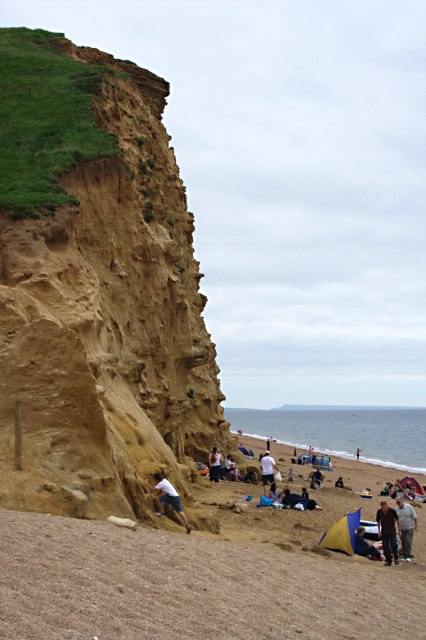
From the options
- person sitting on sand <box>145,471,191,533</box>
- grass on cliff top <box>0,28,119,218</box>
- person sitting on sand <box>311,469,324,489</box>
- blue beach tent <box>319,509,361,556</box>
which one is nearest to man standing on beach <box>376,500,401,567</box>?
blue beach tent <box>319,509,361,556</box>

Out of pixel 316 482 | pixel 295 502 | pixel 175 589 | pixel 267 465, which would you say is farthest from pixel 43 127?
pixel 175 589

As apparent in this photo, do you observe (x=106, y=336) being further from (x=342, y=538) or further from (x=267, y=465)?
(x=267, y=465)

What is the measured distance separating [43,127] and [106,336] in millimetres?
8903

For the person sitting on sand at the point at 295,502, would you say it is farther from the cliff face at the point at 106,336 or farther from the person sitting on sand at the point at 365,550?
the person sitting on sand at the point at 365,550

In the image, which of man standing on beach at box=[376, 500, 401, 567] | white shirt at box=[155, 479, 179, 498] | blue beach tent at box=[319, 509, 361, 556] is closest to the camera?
white shirt at box=[155, 479, 179, 498]

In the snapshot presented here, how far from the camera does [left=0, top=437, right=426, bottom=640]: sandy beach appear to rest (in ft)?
19.6

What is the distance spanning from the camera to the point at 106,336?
17141 mm

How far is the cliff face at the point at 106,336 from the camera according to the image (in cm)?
1157

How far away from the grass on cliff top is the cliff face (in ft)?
1.66

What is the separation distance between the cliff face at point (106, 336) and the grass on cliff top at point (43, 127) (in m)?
0.51

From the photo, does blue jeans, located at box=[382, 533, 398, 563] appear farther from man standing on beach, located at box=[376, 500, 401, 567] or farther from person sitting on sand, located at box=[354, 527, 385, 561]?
person sitting on sand, located at box=[354, 527, 385, 561]

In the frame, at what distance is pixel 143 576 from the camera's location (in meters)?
7.58

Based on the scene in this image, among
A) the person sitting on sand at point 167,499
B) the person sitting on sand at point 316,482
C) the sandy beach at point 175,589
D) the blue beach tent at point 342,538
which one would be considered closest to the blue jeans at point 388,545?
the blue beach tent at point 342,538

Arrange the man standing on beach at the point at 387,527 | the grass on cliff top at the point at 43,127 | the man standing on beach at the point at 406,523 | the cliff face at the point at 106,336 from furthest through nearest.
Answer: the grass on cliff top at the point at 43,127 → the man standing on beach at the point at 406,523 → the man standing on beach at the point at 387,527 → the cliff face at the point at 106,336
